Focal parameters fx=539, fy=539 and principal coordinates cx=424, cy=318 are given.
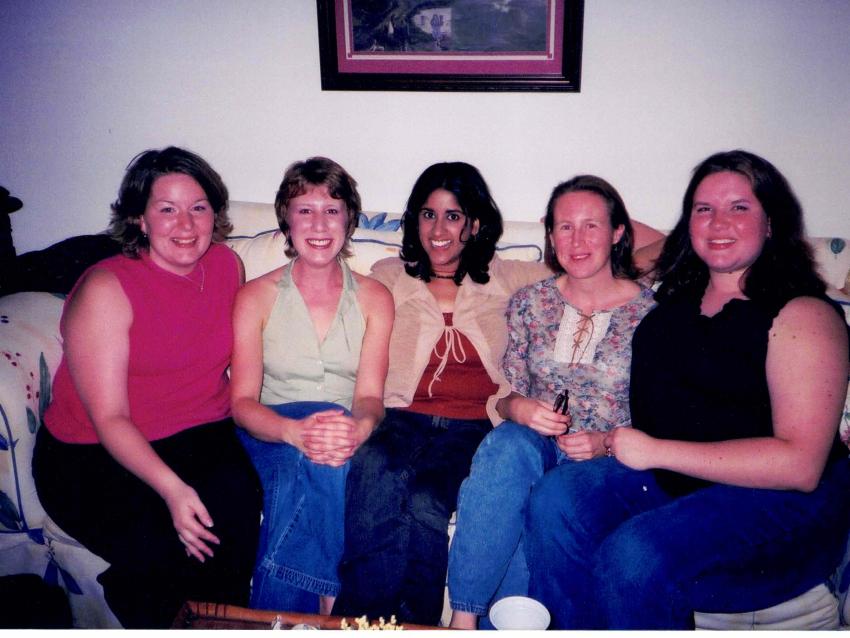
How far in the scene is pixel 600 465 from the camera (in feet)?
4.54

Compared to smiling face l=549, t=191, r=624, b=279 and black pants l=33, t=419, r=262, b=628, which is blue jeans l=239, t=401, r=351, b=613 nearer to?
black pants l=33, t=419, r=262, b=628

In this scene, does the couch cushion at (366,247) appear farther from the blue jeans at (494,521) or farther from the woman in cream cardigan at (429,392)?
the blue jeans at (494,521)

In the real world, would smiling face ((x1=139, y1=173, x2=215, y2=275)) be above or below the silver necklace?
above

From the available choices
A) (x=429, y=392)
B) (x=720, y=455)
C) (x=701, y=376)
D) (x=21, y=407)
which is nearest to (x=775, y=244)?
(x=701, y=376)

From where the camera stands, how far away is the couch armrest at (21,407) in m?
1.38

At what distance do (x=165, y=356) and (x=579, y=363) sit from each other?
3.69ft

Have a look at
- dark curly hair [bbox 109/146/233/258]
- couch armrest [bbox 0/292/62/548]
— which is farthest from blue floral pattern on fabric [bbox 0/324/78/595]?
dark curly hair [bbox 109/146/233/258]

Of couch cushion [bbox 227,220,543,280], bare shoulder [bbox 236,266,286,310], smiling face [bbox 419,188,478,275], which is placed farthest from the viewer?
couch cushion [bbox 227,220,543,280]

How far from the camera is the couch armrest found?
1.38m

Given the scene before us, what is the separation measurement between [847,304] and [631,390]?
754 millimetres

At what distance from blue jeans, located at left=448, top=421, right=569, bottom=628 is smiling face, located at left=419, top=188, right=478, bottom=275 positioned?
0.63 metres

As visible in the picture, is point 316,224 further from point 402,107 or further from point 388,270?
point 402,107

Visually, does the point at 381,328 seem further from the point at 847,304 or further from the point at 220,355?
the point at 847,304

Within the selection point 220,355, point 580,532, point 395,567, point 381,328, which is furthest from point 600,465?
point 220,355
